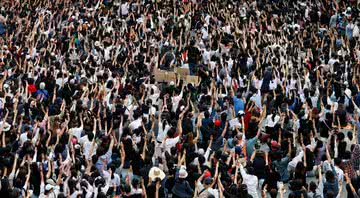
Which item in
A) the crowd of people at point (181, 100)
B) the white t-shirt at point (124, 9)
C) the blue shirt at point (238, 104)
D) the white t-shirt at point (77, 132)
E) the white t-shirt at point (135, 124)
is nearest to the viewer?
the crowd of people at point (181, 100)

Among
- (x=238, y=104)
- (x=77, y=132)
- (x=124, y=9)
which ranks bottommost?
(x=77, y=132)

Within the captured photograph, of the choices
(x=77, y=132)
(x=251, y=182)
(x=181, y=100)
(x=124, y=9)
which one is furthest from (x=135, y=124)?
(x=124, y=9)

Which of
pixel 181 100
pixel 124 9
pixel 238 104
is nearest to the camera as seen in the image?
pixel 238 104

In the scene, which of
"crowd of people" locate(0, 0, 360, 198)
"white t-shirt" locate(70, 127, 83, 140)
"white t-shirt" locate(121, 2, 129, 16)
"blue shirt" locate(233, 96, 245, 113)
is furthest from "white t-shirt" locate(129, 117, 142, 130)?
"white t-shirt" locate(121, 2, 129, 16)

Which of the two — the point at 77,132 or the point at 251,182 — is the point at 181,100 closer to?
the point at 77,132

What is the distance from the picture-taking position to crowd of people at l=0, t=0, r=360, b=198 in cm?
1161

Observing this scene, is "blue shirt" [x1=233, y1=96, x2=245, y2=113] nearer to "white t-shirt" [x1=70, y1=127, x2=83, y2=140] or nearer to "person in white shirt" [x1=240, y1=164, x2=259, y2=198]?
"white t-shirt" [x1=70, y1=127, x2=83, y2=140]

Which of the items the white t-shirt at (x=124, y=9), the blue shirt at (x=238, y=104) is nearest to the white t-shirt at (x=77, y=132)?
the blue shirt at (x=238, y=104)

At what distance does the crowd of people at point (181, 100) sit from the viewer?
1161 cm

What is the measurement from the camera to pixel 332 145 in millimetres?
12531

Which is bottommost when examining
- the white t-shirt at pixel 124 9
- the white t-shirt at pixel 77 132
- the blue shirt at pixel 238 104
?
the white t-shirt at pixel 77 132

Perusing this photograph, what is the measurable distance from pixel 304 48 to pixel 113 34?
18.8ft

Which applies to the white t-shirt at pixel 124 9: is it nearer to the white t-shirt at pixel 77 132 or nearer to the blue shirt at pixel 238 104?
the blue shirt at pixel 238 104

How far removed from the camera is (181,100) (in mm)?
15727
